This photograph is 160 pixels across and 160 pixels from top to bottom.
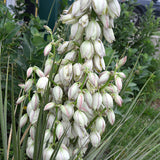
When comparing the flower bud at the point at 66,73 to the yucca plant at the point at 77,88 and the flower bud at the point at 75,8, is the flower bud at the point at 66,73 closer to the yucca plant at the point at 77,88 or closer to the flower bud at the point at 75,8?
the yucca plant at the point at 77,88

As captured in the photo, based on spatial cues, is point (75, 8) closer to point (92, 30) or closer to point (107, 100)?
point (92, 30)

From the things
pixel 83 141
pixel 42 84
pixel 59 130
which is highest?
pixel 42 84

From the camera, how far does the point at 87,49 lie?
65 centimetres

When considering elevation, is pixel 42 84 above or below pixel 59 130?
Answer: above

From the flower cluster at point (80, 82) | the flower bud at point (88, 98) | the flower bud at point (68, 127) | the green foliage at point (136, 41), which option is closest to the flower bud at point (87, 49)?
the flower cluster at point (80, 82)

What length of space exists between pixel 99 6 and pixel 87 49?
0.40ft

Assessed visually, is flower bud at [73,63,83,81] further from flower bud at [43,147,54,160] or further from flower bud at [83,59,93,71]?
flower bud at [43,147,54,160]

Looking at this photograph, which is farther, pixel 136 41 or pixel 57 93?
pixel 136 41

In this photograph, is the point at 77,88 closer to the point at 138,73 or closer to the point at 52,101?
the point at 52,101

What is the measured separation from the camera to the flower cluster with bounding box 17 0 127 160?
65 cm

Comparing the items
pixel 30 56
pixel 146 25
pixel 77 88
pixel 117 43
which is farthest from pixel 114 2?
pixel 146 25

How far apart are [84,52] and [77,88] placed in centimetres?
11

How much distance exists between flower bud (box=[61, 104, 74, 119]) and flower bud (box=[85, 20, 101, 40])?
0.22 metres

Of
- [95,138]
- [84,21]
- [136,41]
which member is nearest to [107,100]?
[95,138]
